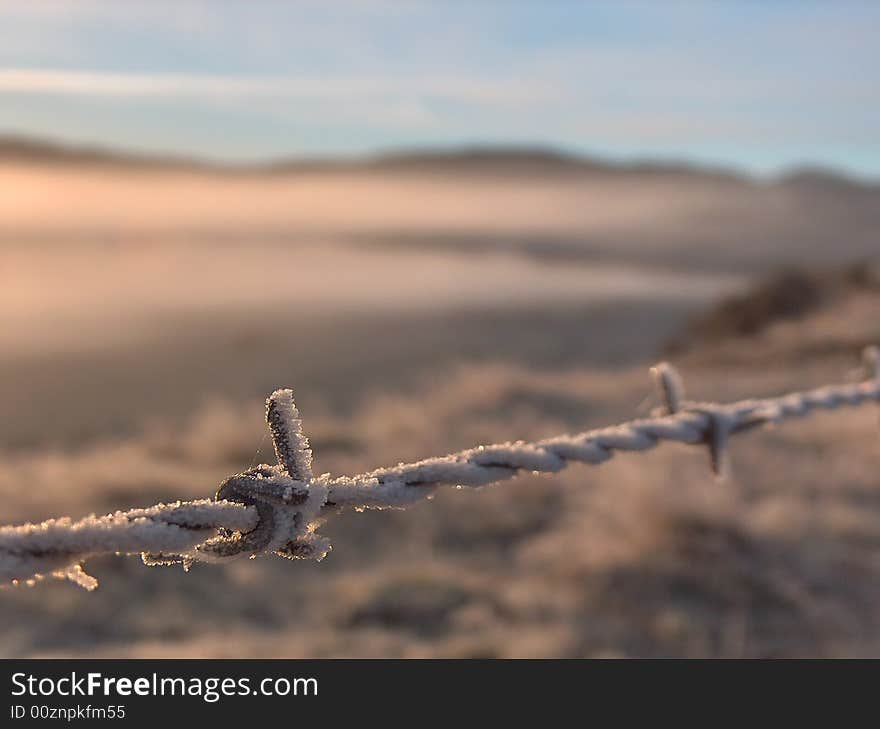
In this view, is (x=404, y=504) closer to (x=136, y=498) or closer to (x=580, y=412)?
(x=136, y=498)

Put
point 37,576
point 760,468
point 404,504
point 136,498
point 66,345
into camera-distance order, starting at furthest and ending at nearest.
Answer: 1. point 66,345
2. point 136,498
3. point 760,468
4. point 404,504
5. point 37,576

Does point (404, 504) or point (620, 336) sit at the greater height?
point (620, 336)

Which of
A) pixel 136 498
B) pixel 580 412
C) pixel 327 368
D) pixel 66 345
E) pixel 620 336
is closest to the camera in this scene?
pixel 136 498

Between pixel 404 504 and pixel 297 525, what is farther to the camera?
pixel 404 504

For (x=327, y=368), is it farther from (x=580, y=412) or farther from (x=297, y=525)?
(x=297, y=525)

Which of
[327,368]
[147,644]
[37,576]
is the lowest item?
[37,576]

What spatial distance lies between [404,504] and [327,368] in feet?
46.6

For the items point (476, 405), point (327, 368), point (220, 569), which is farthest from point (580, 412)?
point (327, 368)

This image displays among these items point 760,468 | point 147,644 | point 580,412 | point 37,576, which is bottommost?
point 37,576

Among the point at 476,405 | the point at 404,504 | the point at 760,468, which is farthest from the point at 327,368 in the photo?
the point at 404,504

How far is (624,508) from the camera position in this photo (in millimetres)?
4895

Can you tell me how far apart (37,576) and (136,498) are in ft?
17.9
